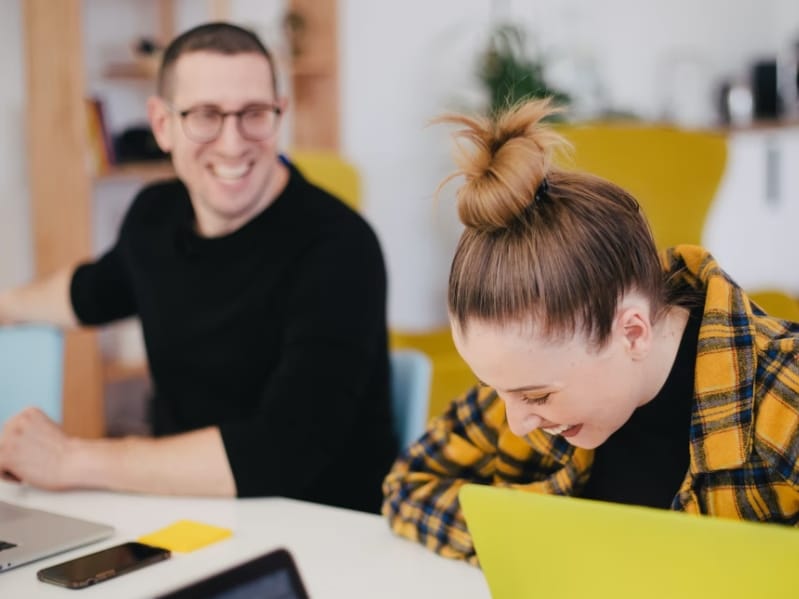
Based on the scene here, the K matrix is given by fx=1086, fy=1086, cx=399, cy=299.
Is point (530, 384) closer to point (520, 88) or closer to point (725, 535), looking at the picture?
point (725, 535)

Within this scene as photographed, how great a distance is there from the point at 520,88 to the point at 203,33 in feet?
6.59

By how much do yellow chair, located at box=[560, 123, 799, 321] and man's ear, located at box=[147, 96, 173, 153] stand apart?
1.73 m

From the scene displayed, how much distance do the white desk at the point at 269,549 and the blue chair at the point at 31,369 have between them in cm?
40

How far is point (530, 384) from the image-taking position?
3.46 feet

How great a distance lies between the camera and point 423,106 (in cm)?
449

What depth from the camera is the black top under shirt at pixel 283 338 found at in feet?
5.24

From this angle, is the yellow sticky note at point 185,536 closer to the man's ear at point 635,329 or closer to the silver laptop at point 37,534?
the silver laptop at point 37,534

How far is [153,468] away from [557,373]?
677 mm

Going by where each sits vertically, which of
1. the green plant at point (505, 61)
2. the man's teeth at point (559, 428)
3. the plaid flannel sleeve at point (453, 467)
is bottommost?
the plaid flannel sleeve at point (453, 467)

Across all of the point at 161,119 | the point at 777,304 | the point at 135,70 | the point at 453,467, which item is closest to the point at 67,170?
the point at 135,70

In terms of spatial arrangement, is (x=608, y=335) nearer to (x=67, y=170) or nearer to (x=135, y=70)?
(x=67, y=170)

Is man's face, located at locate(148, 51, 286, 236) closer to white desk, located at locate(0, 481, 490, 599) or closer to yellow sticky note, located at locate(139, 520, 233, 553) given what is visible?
white desk, located at locate(0, 481, 490, 599)

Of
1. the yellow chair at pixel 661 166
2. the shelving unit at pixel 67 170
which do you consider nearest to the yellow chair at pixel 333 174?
the shelving unit at pixel 67 170

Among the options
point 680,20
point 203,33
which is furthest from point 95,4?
point 680,20
